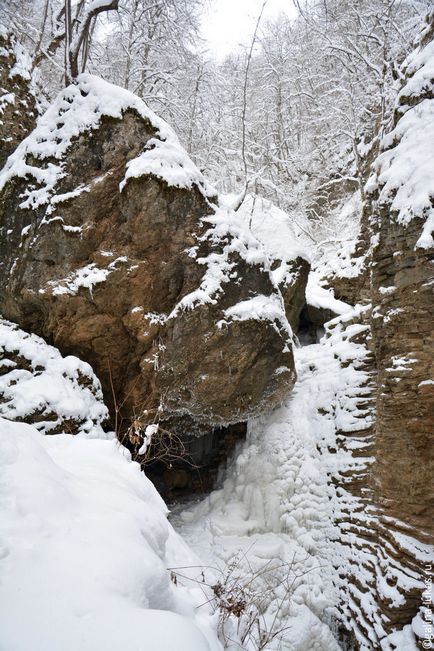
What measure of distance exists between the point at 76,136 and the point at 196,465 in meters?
5.17

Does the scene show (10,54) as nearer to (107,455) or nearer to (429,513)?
(107,455)

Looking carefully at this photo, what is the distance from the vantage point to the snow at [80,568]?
46.0 inches

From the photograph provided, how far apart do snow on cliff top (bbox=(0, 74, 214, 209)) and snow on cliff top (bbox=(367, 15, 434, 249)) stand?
225 centimetres

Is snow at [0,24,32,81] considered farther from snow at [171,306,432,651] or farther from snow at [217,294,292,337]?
snow at [171,306,432,651]

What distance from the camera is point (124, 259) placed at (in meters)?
4.55

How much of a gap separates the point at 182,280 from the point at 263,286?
1.16 metres

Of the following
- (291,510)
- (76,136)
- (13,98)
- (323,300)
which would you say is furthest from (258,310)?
(13,98)

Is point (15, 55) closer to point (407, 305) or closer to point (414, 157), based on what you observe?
point (414, 157)

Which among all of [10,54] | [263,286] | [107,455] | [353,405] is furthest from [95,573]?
[10,54]

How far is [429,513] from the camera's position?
3385mm

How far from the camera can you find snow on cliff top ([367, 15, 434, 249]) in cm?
334

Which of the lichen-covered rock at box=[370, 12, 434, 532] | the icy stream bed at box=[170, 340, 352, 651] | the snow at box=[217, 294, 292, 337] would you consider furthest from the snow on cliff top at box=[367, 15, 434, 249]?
the icy stream bed at box=[170, 340, 352, 651]

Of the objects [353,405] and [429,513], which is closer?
[429,513]

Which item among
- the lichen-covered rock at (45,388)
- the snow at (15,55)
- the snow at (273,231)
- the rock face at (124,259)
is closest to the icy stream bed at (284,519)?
the rock face at (124,259)
